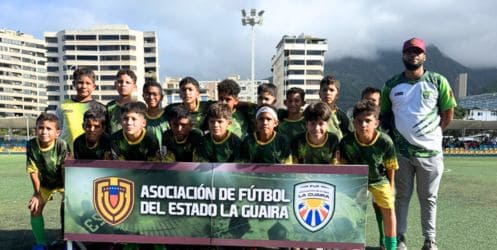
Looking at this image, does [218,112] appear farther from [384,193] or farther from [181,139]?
[384,193]

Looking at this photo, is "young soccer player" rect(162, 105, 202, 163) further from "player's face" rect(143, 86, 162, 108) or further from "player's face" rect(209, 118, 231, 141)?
"player's face" rect(143, 86, 162, 108)

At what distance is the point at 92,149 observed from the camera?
419cm

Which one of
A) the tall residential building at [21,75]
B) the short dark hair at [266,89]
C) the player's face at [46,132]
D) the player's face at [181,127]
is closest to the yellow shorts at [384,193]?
the short dark hair at [266,89]

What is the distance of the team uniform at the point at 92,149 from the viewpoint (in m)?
4.13

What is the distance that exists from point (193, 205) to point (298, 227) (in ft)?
3.36

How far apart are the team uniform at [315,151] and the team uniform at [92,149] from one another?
201 cm

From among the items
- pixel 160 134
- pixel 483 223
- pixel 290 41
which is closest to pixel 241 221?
pixel 160 134

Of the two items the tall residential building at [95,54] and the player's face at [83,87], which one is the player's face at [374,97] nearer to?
the player's face at [83,87]

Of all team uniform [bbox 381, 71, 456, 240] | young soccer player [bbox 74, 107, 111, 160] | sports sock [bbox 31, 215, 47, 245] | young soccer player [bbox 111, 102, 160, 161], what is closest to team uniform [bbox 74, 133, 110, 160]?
young soccer player [bbox 74, 107, 111, 160]

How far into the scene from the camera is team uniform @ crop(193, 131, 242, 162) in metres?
3.96

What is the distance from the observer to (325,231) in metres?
3.68

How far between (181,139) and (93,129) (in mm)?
960

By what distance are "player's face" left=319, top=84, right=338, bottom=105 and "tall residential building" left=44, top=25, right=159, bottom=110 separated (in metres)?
87.5

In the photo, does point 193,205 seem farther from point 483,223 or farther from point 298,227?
point 483,223
